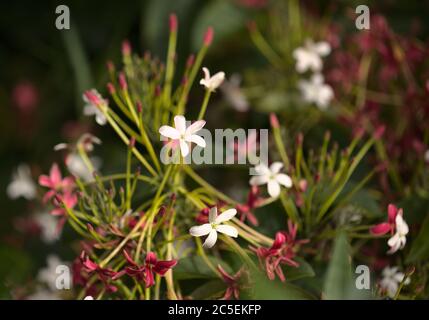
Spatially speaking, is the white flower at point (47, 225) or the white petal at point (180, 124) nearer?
the white petal at point (180, 124)

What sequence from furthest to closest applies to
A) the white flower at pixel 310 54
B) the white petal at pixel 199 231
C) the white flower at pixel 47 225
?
the white flower at pixel 47 225 < the white flower at pixel 310 54 < the white petal at pixel 199 231

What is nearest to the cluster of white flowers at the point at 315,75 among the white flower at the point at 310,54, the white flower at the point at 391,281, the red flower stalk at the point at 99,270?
the white flower at the point at 310,54

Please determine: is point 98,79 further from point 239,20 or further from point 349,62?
point 349,62

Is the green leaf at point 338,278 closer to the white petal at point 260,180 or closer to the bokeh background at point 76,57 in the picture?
the white petal at point 260,180

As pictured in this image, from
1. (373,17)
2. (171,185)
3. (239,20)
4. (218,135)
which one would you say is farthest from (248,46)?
(171,185)

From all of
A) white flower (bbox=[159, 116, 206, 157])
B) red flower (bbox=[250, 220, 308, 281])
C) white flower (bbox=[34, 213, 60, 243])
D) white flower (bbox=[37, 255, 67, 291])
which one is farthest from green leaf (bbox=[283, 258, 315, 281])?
white flower (bbox=[34, 213, 60, 243])

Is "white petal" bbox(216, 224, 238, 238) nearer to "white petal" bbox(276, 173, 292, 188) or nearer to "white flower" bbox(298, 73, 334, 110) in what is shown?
"white petal" bbox(276, 173, 292, 188)
